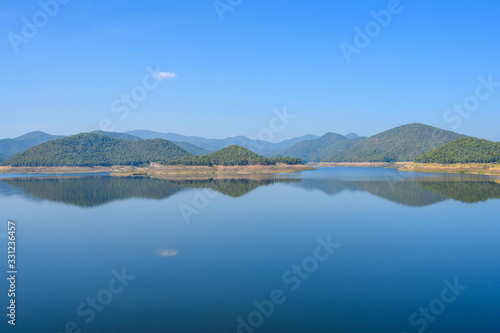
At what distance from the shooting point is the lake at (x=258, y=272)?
42.7 feet

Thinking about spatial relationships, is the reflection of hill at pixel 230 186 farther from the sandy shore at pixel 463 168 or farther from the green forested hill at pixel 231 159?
the sandy shore at pixel 463 168

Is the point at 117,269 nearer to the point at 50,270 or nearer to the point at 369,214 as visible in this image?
the point at 50,270

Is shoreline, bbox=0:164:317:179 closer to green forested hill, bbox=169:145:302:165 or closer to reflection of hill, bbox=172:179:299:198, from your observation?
green forested hill, bbox=169:145:302:165

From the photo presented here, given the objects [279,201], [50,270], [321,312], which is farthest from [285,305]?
[279,201]

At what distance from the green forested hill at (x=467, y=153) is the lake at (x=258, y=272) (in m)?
82.5

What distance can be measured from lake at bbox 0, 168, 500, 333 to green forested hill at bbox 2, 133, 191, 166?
12556 centimetres

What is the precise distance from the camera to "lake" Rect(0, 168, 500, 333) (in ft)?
42.7

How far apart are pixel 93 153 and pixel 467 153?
156441mm

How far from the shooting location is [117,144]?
185 metres

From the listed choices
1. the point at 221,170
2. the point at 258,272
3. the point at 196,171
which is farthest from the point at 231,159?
the point at 258,272

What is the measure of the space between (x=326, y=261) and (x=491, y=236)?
15.4 m

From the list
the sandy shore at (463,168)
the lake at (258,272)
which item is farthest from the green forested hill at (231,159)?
the lake at (258,272)

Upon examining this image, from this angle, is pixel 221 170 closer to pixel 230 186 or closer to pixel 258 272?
pixel 230 186

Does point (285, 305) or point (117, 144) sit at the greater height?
point (117, 144)
